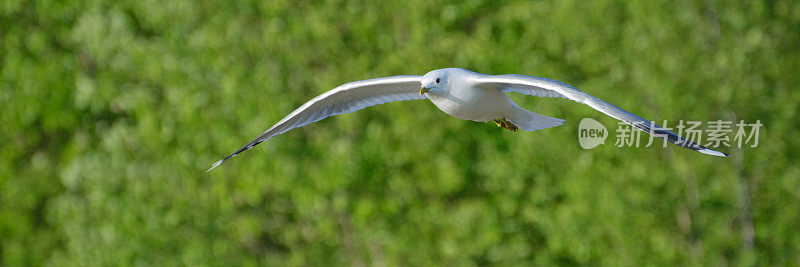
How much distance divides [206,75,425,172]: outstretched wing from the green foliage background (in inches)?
216

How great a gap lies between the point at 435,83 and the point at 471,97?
0.57ft

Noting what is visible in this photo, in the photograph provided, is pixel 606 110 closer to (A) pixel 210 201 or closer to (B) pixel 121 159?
(A) pixel 210 201

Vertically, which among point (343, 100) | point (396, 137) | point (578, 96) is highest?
point (396, 137)

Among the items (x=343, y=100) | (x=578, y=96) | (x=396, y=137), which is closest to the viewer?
(x=578, y=96)

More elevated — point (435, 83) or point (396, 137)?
point (396, 137)

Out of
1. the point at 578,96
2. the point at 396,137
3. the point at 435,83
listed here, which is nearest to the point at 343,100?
the point at 435,83

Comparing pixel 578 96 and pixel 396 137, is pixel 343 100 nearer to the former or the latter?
pixel 578 96

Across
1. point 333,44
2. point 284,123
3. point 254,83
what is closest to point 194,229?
point 254,83

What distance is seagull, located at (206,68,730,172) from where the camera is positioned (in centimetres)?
425

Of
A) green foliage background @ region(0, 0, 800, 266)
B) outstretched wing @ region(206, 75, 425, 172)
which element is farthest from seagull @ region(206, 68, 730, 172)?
green foliage background @ region(0, 0, 800, 266)

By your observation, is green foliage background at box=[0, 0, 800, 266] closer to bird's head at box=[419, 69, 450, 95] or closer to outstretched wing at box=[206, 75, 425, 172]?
outstretched wing at box=[206, 75, 425, 172]

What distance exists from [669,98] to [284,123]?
19.2 ft

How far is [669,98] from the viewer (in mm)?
10383

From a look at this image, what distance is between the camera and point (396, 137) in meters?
12.2
